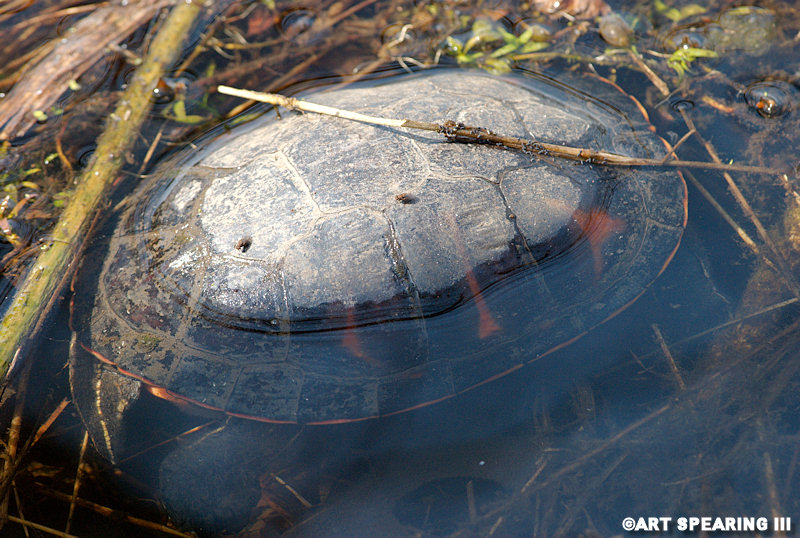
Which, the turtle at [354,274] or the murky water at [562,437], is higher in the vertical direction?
the turtle at [354,274]

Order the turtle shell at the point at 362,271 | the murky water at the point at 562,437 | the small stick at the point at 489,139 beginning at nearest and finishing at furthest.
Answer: the turtle shell at the point at 362,271
the murky water at the point at 562,437
the small stick at the point at 489,139

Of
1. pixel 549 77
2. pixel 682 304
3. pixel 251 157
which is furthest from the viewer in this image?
pixel 549 77

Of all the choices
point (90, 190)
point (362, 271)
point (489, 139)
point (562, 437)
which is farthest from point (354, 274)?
point (90, 190)

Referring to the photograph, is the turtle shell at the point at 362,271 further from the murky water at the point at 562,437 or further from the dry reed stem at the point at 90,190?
the dry reed stem at the point at 90,190

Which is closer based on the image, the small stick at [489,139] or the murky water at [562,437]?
the murky water at [562,437]

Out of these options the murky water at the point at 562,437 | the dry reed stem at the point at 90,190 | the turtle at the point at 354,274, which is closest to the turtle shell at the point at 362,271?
the turtle at the point at 354,274

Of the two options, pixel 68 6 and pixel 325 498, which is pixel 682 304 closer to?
pixel 325 498

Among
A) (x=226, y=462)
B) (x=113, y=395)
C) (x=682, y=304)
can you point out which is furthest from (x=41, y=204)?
(x=682, y=304)

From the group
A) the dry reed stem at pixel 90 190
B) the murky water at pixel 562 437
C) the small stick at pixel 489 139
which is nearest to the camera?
the murky water at pixel 562 437

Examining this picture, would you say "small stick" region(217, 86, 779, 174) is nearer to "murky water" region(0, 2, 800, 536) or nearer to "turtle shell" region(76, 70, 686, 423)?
"turtle shell" region(76, 70, 686, 423)
